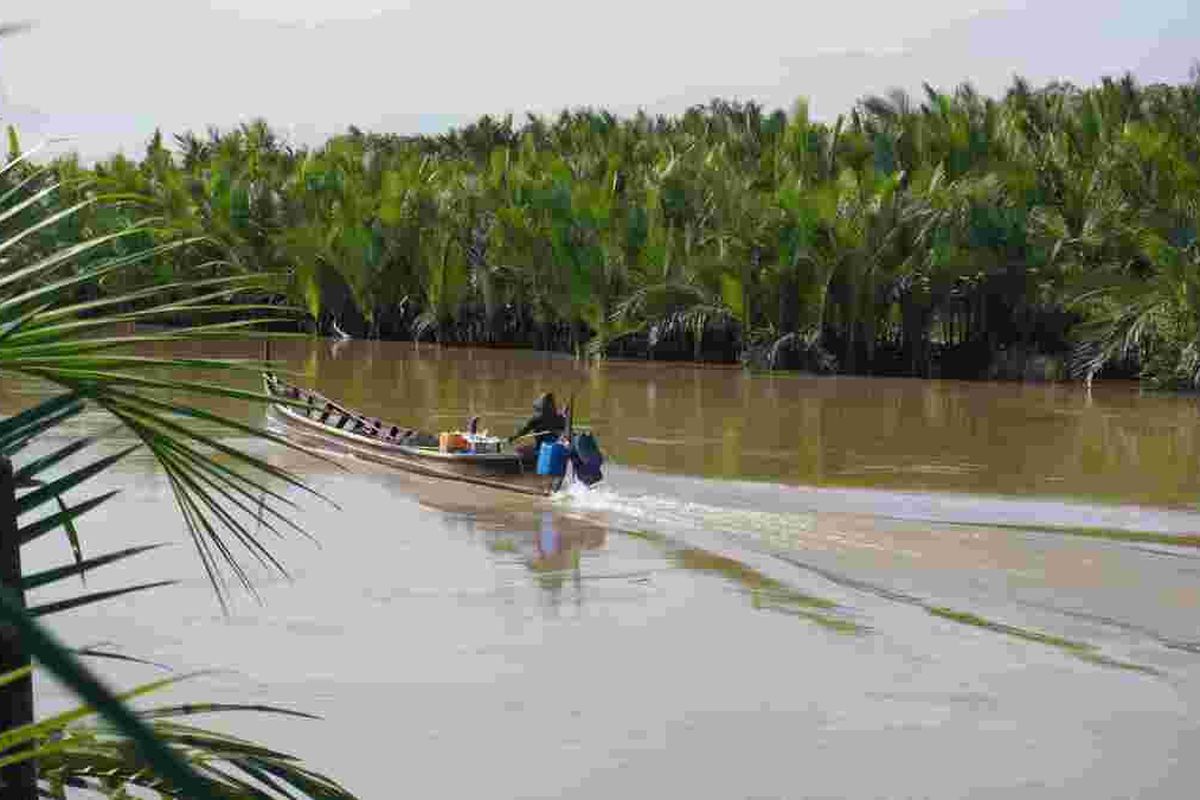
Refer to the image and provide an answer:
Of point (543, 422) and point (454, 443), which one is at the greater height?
point (543, 422)

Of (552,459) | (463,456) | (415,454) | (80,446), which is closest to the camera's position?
(80,446)

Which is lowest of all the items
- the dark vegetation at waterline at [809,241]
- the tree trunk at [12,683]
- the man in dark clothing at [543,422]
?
the man in dark clothing at [543,422]

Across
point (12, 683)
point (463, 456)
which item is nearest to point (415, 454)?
point (463, 456)

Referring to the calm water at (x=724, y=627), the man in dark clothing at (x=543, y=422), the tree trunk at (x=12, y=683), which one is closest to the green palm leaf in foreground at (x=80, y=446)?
the tree trunk at (x=12, y=683)

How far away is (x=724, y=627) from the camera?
1149 cm

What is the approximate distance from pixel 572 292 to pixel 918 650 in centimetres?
2202

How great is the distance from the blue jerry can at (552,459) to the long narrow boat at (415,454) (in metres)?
0.12

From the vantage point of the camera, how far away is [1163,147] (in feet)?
92.5

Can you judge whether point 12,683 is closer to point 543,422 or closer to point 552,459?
point 552,459

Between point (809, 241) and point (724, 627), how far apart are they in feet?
59.2

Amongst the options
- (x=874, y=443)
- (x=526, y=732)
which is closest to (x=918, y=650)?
(x=526, y=732)

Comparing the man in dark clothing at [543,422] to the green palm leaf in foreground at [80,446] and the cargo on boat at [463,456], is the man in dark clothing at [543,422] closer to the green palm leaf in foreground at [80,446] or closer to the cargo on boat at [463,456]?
the cargo on boat at [463,456]

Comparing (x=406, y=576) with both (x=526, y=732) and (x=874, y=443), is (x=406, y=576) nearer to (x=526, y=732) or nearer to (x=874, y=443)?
(x=526, y=732)

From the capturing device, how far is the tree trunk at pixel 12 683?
192 centimetres
